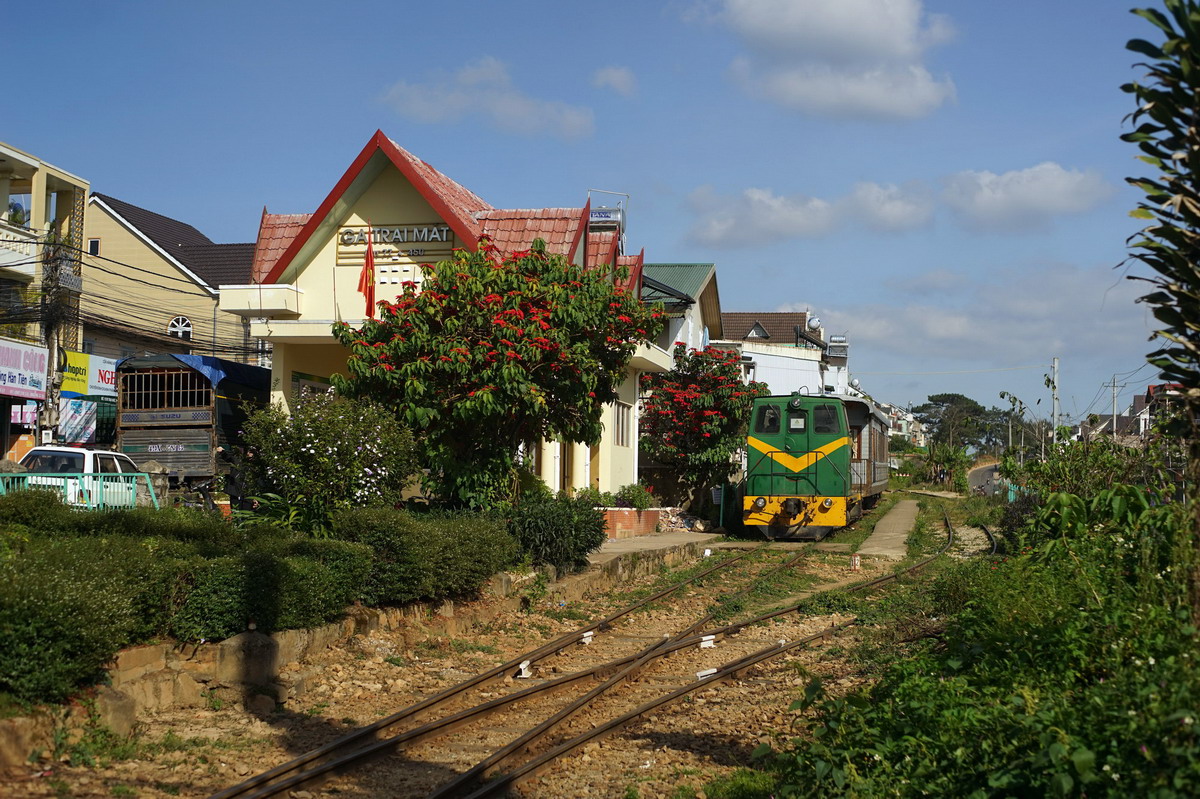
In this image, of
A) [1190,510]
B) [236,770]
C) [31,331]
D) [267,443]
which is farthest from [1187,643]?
[31,331]

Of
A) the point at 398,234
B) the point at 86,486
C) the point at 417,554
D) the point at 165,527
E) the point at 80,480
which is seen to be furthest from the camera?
the point at 398,234

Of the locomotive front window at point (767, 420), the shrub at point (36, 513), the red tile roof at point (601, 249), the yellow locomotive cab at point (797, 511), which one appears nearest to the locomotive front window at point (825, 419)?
the locomotive front window at point (767, 420)

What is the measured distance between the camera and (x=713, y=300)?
37031mm

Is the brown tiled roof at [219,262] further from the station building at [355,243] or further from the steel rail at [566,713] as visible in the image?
the steel rail at [566,713]

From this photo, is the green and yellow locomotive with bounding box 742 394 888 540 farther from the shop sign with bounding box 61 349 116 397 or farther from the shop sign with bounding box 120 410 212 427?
the shop sign with bounding box 61 349 116 397

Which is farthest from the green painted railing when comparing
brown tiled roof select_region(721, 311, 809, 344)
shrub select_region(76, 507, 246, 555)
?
brown tiled roof select_region(721, 311, 809, 344)

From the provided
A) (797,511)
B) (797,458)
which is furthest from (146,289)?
(797,511)

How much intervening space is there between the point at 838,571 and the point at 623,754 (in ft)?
40.1

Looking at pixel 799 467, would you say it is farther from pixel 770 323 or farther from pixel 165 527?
pixel 770 323

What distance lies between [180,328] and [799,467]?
26837 mm

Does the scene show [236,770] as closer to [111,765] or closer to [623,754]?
[111,765]

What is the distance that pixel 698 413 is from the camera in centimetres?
2834

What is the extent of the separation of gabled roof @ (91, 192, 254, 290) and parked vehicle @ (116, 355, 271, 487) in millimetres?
18432

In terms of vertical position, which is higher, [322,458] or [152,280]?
[152,280]
